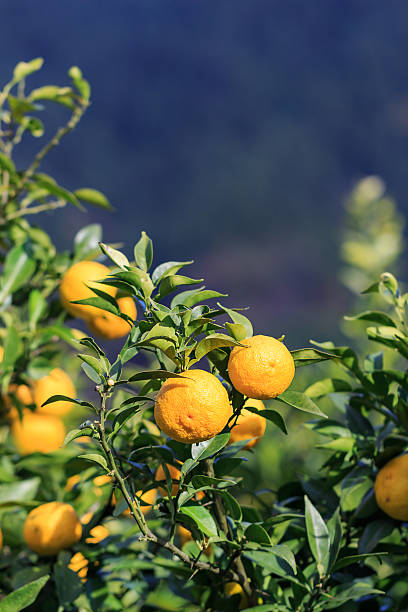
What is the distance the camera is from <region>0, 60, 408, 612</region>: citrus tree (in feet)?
1.69

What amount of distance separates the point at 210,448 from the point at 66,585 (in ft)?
1.06

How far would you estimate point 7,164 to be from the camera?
1.09 m

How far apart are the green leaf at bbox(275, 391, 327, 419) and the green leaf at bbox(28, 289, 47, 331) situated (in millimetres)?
609

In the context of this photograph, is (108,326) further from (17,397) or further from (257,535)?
(257,535)

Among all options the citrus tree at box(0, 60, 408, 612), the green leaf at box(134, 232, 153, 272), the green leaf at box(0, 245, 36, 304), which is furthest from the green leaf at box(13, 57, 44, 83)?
the green leaf at box(134, 232, 153, 272)

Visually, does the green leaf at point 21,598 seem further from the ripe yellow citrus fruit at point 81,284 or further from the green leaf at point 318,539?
the ripe yellow citrus fruit at point 81,284

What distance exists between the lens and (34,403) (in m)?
1.11

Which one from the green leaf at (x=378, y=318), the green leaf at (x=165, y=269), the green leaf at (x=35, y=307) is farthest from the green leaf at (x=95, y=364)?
the green leaf at (x=35, y=307)

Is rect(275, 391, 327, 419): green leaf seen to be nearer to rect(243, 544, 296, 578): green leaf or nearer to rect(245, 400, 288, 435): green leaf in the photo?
rect(245, 400, 288, 435): green leaf

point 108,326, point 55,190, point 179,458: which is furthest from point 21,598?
point 55,190

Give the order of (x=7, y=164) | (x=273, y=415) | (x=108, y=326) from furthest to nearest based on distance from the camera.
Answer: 1. (x=7, y=164)
2. (x=108, y=326)
3. (x=273, y=415)

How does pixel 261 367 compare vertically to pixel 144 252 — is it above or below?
below

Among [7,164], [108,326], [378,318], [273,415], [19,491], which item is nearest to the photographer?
[273,415]

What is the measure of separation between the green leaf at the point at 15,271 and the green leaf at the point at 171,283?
532 millimetres
